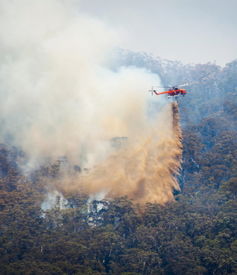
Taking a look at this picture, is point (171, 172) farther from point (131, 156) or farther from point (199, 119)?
point (199, 119)

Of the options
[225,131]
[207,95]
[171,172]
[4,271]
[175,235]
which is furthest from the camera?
[207,95]

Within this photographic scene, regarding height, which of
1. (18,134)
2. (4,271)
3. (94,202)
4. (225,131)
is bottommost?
(4,271)

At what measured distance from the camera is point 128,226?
72562 millimetres

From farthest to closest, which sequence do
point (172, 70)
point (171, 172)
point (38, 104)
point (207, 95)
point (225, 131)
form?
point (172, 70)
point (207, 95)
point (225, 131)
point (38, 104)
point (171, 172)

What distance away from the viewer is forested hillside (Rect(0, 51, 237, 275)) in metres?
62.7

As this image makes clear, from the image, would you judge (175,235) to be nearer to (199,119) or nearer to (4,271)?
(4,271)

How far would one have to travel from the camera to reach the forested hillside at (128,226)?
2470 inches

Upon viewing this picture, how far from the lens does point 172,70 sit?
14350 centimetres

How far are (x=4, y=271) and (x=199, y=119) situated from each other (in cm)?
6848

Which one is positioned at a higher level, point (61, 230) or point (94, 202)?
point (94, 202)

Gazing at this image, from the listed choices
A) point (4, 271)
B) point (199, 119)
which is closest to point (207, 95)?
point (199, 119)

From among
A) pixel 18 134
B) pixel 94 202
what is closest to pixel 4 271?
pixel 94 202

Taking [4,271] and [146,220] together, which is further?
[146,220]

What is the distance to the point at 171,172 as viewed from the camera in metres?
75.6
